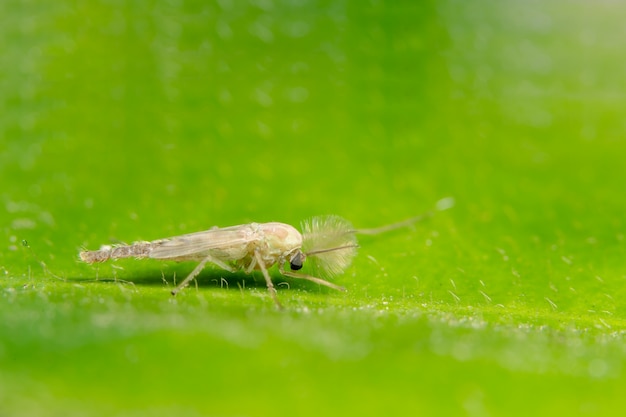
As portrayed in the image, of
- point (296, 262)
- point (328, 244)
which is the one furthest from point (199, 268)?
point (328, 244)

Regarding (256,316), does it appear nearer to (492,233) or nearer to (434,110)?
(492,233)

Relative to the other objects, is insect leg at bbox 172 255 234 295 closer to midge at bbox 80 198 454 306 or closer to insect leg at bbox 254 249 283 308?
midge at bbox 80 198 454 306

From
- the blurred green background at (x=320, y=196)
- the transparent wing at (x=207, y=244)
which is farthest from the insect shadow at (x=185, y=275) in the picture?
the transparent wing at (x=207, y=244)

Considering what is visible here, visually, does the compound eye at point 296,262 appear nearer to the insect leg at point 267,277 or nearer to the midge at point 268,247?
the midge at point 268,247

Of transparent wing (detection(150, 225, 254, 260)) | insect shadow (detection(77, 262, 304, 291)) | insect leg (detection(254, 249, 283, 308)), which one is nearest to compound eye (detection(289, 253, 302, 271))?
insect shadow (detection(77, 262, 304, 291))

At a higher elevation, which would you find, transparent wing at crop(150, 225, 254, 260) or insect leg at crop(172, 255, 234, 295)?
transparent wing at crop(150, 225, 254, 260)
